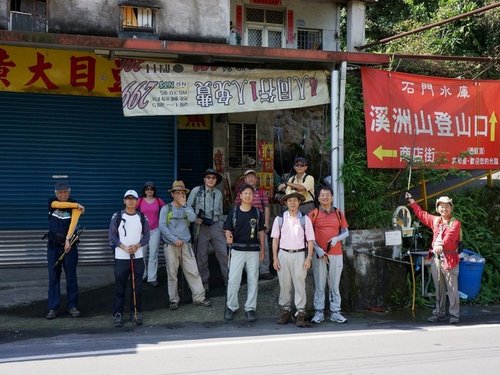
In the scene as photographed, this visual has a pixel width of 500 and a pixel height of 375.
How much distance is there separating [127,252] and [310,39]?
9.04 metres

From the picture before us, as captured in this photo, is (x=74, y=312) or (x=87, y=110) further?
(x=87, y=110)

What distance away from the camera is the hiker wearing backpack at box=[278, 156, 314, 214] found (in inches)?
326

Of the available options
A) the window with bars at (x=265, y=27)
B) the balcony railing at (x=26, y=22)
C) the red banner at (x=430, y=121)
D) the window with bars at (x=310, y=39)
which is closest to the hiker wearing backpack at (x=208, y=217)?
the red banner at (x=430, y=121)

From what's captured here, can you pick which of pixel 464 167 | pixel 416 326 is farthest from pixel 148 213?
pixel 464 167

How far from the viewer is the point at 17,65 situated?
981 cm

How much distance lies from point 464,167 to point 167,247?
5568mm

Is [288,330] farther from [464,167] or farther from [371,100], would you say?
[464,167]

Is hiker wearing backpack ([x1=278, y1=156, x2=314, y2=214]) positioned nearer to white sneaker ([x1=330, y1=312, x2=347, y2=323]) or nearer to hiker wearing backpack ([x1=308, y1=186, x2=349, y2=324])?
hiker wearing backpack ([x1=308, y1=186, x2=349, y2=324])

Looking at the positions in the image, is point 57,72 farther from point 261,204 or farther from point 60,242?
point 261,204

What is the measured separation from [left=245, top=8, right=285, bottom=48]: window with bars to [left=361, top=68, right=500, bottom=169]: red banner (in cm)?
514

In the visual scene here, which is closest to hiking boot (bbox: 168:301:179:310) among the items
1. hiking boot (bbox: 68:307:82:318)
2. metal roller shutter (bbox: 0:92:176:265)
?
hiking boot (bbox: 68:307:82:318)

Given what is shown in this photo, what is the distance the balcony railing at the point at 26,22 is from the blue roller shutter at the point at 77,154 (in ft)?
4.22

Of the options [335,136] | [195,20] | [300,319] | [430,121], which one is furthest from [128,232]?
[430,121]

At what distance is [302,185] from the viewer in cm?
836
